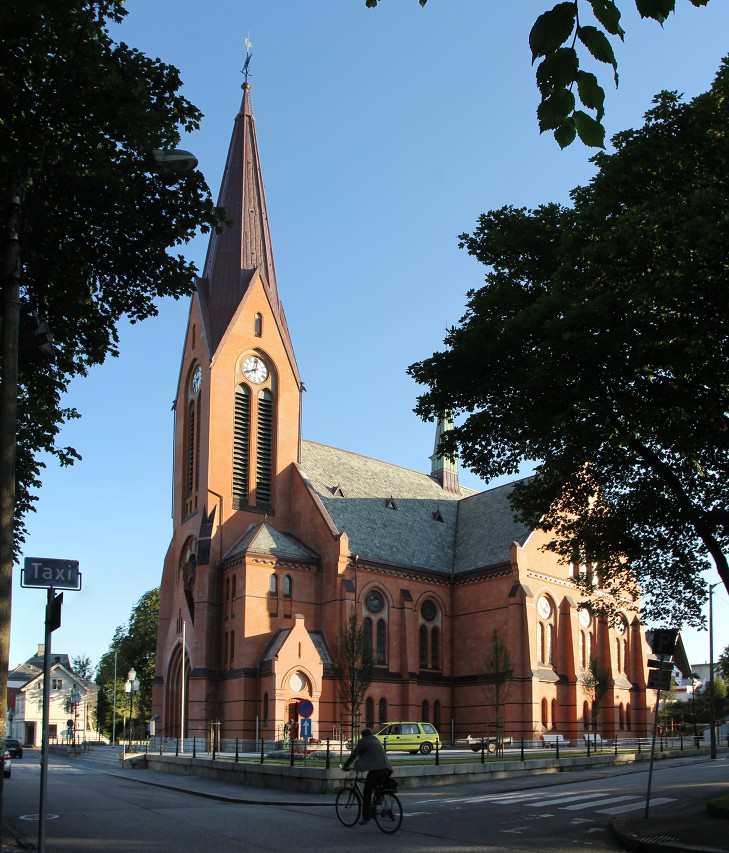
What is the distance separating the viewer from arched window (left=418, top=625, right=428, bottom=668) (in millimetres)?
48875

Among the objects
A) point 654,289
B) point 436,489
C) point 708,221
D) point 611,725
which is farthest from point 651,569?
point 436,489

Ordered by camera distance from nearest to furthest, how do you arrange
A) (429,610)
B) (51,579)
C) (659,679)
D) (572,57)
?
1. (572,57)
2. (51,579)
3. (659,679)
4. (429,610)

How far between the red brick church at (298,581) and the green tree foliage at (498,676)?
1.85 feet

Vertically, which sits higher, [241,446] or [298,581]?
[241,446]

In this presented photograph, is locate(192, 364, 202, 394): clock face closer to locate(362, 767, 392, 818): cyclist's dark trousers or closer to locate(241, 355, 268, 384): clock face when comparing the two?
locate(241, 355, 268, 384): clock face

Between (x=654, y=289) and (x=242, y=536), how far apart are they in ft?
115

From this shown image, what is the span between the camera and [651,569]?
62.1 feet

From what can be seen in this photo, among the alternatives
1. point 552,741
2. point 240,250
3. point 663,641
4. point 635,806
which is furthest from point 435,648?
point 663,641

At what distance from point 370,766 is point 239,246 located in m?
42.0

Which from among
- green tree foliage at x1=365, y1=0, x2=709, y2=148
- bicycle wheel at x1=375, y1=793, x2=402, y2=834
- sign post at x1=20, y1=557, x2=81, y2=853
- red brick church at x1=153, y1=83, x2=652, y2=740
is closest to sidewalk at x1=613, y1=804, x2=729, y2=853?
bicycle wheel at x1=375, y1=793, x2=402, y2=834

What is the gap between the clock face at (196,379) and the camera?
49.8 metres

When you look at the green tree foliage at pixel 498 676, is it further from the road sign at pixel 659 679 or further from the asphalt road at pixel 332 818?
the road sign at pixel 659 679

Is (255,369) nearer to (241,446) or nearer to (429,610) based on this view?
(241,446)

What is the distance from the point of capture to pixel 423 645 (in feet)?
162
